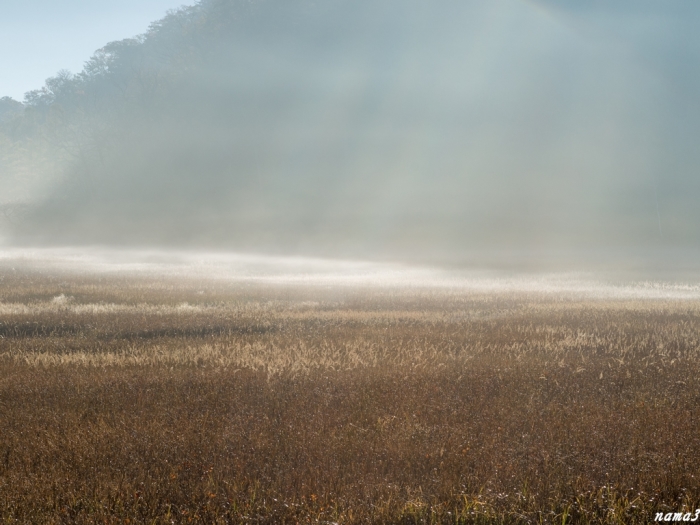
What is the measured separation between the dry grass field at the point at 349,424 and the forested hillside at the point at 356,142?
2536 inches

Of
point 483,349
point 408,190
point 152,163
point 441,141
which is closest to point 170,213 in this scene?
point 152,163

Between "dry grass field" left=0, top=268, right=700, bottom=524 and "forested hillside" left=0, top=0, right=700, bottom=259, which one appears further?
"forested hillside" left=0, top=0, right=700, bottom=259

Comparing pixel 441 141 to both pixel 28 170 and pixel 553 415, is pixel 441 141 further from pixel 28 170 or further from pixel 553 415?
pixel 553 415

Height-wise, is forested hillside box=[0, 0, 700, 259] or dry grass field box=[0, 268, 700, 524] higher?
forested hillside box=[0, 0, 700, 259]

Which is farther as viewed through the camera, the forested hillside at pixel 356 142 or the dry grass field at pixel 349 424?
the forested hillside at pixel 356 142

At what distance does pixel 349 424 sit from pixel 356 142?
9157 centimetres

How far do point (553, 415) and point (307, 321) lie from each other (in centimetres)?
1059

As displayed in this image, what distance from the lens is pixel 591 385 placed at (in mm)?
10398

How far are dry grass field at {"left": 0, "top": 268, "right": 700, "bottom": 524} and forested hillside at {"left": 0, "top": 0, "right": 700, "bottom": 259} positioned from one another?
64.4m

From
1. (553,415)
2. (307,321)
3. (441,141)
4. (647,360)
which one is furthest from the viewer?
(441,141)

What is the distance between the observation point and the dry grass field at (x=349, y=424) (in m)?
5.98

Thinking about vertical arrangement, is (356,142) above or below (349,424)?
above

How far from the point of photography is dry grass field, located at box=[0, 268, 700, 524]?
236 inches

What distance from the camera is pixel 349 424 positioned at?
8.06 meters
